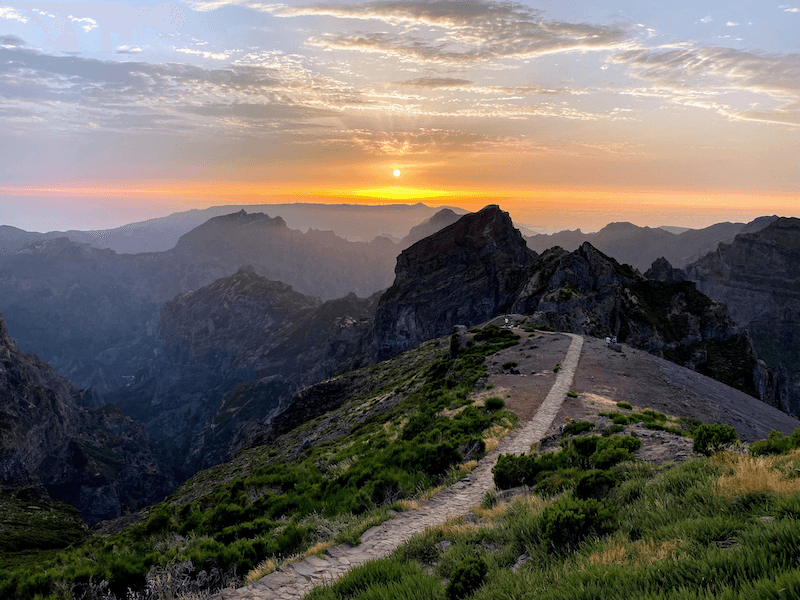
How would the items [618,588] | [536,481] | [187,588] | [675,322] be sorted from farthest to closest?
[675,322] < [536,481] < [187,588] < [618,588]

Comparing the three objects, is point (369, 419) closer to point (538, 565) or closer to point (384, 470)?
point (384, 470)

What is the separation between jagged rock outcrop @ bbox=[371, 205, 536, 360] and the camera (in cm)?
17688

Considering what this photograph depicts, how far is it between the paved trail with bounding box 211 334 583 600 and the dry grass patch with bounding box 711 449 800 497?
7.19 meters

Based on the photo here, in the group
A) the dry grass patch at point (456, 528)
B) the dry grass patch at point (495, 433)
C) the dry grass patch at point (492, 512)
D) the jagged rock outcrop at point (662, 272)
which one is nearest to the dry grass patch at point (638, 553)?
the dry grass patch at point (456, 528)

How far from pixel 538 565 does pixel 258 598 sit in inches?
261

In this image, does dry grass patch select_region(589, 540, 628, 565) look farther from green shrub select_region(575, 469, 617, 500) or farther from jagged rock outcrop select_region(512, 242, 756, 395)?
jagged rock outcrop select_region(512, 242, 756, 395)

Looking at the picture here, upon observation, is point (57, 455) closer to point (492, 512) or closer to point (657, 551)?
point (492, 512)

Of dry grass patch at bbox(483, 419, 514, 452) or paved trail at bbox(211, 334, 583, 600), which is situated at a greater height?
paved trail at bbox(211, 334, 583, 600)

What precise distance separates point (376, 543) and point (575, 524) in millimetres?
5791

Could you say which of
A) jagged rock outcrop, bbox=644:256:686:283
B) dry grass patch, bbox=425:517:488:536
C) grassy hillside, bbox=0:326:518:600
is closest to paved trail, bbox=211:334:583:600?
grassy hillside, bbox=0:326:518:600

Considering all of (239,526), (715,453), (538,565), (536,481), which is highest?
(715,453)

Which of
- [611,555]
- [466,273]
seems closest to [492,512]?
[611,555]

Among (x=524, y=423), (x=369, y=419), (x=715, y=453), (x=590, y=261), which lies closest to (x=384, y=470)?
(x=524, y=423)

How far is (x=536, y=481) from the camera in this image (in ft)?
44.4
